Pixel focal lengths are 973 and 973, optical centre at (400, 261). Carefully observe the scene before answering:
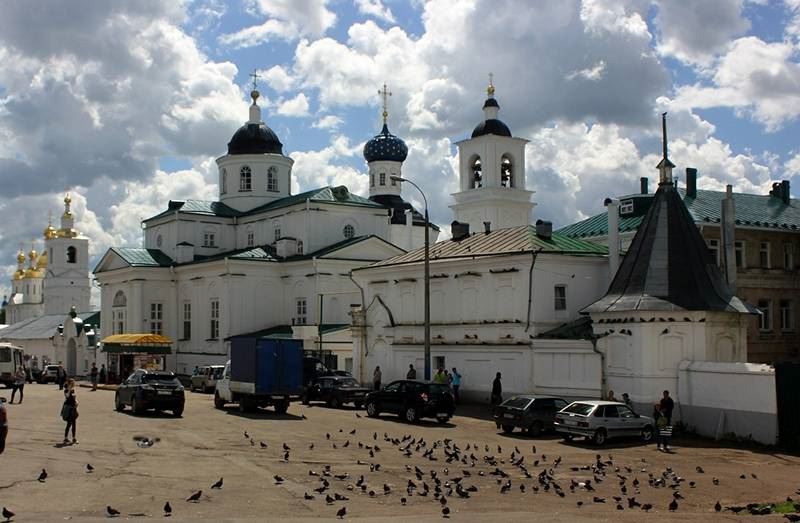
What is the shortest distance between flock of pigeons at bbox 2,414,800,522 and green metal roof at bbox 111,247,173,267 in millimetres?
44439

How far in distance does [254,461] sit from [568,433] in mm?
9826

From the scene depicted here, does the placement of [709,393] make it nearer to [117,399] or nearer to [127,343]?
[117,399]

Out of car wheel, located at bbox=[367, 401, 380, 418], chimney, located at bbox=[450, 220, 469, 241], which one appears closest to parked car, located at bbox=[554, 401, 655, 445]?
car wheel, located at bbox=[367, 401, 380, 418]

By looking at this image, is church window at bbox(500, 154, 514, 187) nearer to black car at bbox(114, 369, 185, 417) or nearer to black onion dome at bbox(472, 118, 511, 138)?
black onion dome at bbox(472, 118, 511, 138)

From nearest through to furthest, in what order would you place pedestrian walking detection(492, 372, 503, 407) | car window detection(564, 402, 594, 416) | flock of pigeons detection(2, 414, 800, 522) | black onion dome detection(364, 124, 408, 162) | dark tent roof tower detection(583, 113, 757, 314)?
flock of pigeons detection(2, 414, 800, 522) → car window detection(564, 402, 594, 416) → dark tent roof tower detection(583, 113, 757, 314) → pedestrian walking detection(492, 372, 503, 407) → black onion dome detection(364, 124, 408, 162)

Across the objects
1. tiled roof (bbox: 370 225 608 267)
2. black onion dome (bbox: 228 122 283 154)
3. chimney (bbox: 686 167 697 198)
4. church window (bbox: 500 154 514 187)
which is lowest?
tiled roof (bbox: 370 225 608 267)

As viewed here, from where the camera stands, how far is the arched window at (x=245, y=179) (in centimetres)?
7238

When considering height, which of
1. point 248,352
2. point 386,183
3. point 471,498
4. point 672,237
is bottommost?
point 471,498

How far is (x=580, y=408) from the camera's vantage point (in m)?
27.6

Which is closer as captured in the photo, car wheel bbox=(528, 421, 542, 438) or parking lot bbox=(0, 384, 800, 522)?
parking lot bbox=(0, 384, 800, 522)

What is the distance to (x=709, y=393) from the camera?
2969 cm

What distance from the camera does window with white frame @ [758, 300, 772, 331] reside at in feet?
157

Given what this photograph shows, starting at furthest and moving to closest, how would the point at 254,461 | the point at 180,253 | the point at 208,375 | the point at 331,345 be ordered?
the point at 180,253, the point at 331,345, the point at 208,375, the point at 254,461

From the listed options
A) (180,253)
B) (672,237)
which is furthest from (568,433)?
(180,253)
